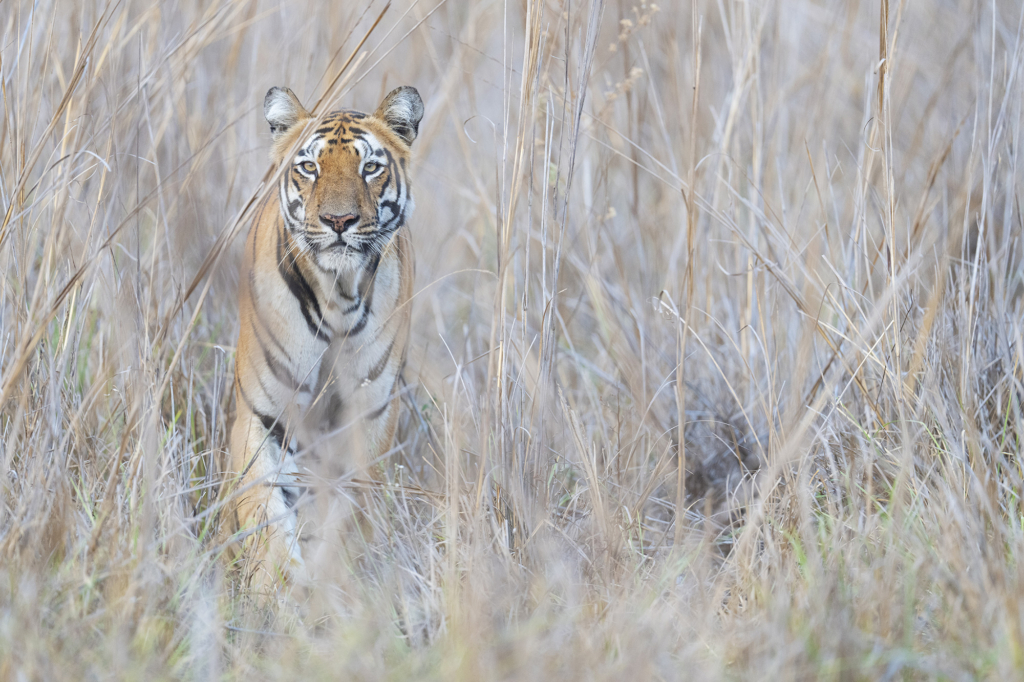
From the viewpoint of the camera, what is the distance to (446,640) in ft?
5.67

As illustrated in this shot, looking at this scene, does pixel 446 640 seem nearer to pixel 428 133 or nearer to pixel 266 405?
pixel 266 405

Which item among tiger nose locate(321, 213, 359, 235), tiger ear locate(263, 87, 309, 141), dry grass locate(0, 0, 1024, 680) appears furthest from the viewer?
tiger ear locate(263, 87, 309, 141)

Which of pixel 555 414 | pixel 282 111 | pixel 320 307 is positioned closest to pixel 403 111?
pixel 282 111

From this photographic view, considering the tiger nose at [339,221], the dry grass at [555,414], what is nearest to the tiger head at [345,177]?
the tiger nose at [339,221]

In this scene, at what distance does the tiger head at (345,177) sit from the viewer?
7.73 feet

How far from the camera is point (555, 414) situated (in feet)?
8.42

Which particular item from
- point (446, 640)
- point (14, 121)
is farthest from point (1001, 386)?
point (14, 121)

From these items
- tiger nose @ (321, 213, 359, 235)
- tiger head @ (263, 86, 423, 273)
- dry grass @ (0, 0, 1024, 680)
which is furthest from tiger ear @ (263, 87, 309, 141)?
tiger nose @ (321, 213, 359, 235)

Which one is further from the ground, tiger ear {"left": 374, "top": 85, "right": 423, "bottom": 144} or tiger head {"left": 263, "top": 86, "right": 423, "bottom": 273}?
tiger ear {"left": 374, "top": 85, "right": 423, "bottom": 144}

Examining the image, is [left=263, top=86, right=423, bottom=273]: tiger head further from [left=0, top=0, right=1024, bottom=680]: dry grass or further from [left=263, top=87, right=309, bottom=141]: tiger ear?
[left=0, top=0, right=1024, bottom=680]: dry grass

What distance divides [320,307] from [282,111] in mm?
584

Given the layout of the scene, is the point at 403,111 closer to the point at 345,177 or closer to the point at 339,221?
the point at 345,177

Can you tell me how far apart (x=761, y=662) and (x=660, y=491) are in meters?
1.26

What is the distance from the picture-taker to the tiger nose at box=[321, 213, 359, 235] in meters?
2.33
